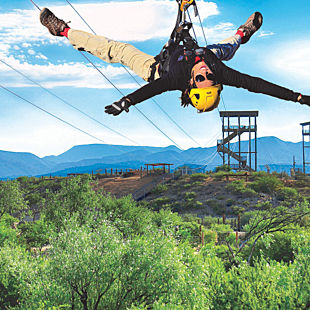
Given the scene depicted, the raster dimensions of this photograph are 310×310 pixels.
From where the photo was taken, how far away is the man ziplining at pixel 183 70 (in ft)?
21.6

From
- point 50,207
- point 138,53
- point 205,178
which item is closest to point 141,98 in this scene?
point 138,53

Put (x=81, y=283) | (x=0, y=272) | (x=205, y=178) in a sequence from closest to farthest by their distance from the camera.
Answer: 1. (x=81, y=283)
2. (x=0, y=272)
3. (x=205, y=178)

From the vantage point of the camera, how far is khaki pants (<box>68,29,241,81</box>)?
7.19 m

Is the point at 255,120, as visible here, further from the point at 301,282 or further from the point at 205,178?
the point at 301,282

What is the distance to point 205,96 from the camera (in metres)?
6.66

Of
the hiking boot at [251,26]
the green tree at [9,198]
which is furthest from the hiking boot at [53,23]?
the green tree at [9,198]

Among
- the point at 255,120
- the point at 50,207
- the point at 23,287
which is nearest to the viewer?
the point at 23,287

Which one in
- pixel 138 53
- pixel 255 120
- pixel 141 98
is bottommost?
pixel 141 98

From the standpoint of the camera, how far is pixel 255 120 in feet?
198

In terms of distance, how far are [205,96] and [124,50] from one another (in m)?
1.96

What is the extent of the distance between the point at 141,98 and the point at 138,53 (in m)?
1.20

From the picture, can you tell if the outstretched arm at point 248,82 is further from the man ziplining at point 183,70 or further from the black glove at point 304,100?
the black glove at point 304,100

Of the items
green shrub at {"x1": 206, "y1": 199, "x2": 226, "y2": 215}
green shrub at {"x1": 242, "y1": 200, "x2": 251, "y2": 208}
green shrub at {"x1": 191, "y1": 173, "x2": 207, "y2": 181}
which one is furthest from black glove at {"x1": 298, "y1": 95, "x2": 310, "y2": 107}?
green shrub at {"x1": 191, "y1": 173, "x2": 207, "y2": 181}

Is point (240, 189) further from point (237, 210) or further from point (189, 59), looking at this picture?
point (189, 59)
